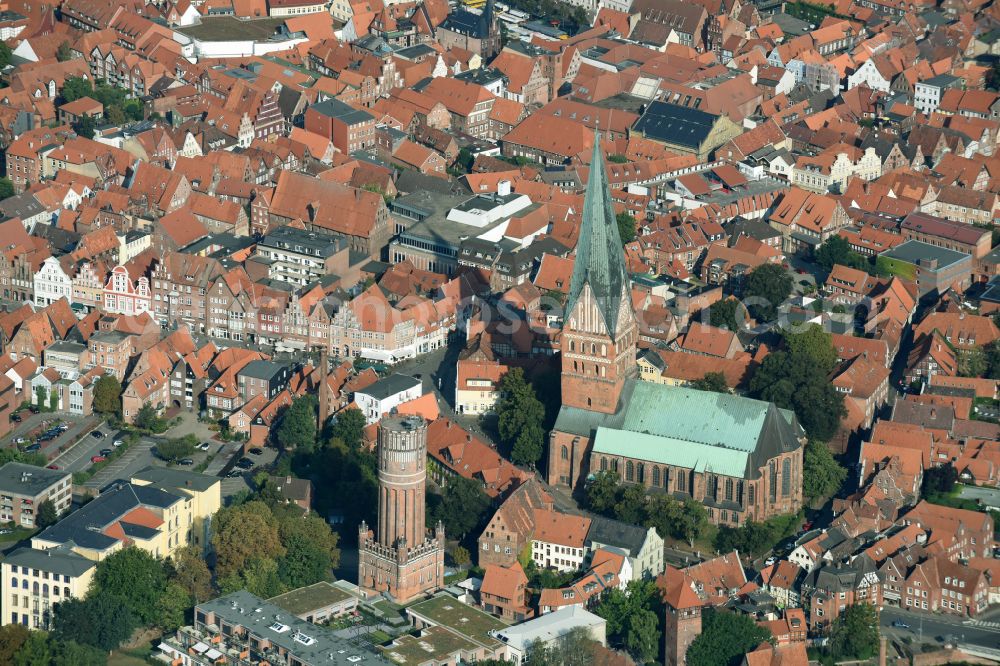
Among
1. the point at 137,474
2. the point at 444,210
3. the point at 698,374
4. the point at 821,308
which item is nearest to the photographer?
the point at 137,474

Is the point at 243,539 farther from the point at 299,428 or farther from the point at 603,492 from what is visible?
the point at 603,492

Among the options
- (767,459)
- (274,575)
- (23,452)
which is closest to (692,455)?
(767,459)

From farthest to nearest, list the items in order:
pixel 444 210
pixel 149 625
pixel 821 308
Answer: pixel 444 210
pixel 821 308
pixel 149 625

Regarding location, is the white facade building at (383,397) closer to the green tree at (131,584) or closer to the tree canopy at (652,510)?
the tree canopy at (652,510)

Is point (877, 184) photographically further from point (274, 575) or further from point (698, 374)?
point (274, 575)

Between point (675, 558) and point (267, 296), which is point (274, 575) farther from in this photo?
point (267, 296)

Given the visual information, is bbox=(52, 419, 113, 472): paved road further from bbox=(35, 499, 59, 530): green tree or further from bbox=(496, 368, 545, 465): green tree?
bbox=(496, 368, 545, 465): green tree

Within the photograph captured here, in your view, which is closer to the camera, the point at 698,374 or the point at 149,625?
the point at 149,625

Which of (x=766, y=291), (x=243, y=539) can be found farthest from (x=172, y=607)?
(x=766, y=291)

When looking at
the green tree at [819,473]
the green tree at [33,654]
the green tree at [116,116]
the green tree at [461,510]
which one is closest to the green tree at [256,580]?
the green tree at [33,654]
